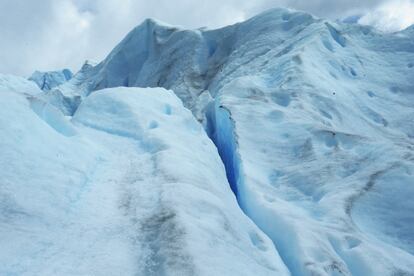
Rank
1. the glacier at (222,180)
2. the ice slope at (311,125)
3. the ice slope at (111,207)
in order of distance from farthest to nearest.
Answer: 1. the ice slope at (311,125)
2. the glacier at (222,180)
3. the ice slope at (111,207)

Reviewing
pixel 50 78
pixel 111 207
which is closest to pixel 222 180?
pixel 111 207

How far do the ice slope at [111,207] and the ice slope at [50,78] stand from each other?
92.7 feet

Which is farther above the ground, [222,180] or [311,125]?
[311,125]

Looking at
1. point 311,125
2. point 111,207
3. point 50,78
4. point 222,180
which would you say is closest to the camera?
point 111,207

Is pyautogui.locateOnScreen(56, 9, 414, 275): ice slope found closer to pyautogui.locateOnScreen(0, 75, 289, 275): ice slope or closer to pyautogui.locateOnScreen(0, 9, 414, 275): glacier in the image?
pyautogui.locateOnScreen(0, 9, 414, 275): glacier

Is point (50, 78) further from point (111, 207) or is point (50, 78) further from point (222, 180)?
point (111, 207)

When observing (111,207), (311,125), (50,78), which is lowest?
(111,207)

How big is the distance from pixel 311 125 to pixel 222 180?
2389mm

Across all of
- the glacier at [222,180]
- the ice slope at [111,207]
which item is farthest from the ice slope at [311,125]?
the ice slope at [111,207]

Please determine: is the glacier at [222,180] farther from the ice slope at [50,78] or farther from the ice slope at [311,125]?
the ice slope at [50,78]

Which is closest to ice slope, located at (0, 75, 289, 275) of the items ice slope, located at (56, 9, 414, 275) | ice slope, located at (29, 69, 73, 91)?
ice slope, located at (56, 9, 414, 275)

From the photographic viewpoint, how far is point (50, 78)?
33.0 m

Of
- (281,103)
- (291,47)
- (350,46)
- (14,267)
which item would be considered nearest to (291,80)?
(281,103)

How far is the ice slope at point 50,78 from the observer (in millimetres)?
32594
